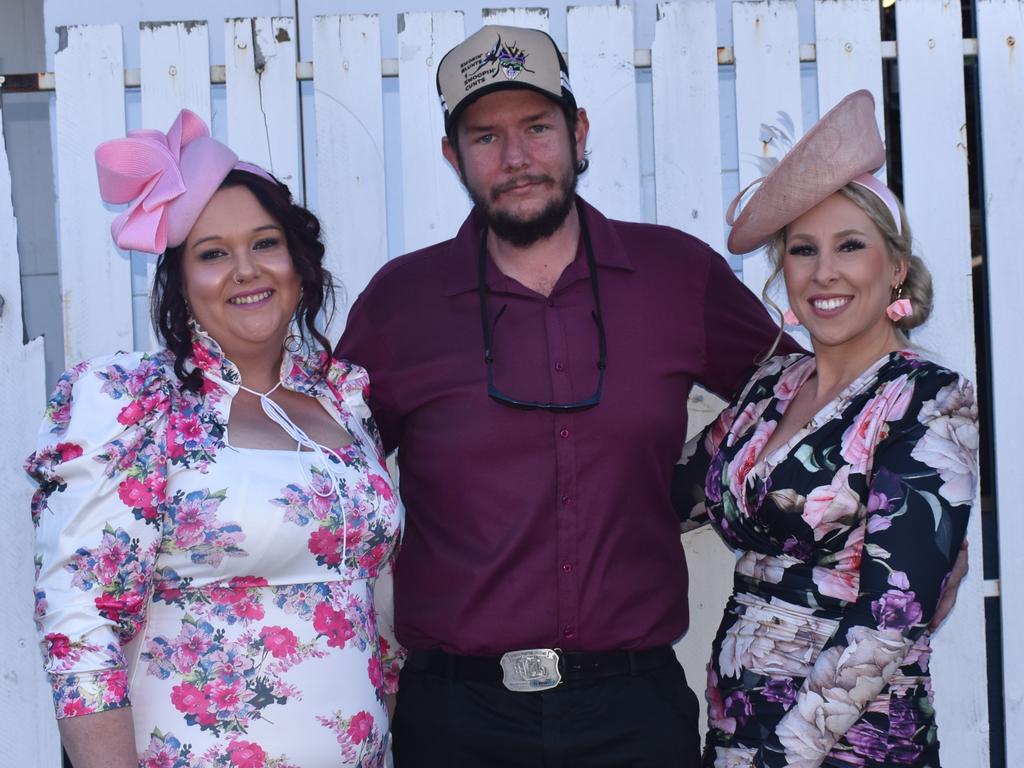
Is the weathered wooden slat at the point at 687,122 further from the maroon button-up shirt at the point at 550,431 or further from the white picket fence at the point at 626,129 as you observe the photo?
the maroon button-up shirt at the point at 550,431

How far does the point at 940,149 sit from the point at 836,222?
3.08 ft

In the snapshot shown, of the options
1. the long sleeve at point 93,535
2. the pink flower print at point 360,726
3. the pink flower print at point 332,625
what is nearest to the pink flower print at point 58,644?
the long sleeve at point 93,535

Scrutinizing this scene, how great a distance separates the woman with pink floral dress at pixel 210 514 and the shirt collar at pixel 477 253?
0.44m

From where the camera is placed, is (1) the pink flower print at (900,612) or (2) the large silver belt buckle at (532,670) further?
(2) the large silver belt buckle at (532,670)

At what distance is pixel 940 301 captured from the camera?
12.0ft

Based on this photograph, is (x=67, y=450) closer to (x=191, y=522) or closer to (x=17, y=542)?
(x=191, y=522)

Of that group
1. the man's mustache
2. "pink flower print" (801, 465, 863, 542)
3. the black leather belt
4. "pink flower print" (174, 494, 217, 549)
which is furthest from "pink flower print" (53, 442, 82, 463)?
"pink flower print" (801, 465, 863, 542)

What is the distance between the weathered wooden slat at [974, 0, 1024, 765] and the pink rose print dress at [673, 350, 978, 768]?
38.9 inches

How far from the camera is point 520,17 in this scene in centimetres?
363

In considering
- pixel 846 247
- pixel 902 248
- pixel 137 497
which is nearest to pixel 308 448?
pixel 137 497

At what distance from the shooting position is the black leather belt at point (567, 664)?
300 centimetres

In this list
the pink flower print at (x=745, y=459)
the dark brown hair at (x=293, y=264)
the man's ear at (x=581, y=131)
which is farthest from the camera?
the man's ear at (x=581, y=131)

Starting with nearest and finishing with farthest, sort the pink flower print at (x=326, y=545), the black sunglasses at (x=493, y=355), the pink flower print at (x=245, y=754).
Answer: the pink flower print at (x=245, y=754) < the pink flower print at (x=326, y=545) < the black sunglasses at (x=493, y=355)

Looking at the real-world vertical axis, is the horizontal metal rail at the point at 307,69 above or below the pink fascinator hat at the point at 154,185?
above
